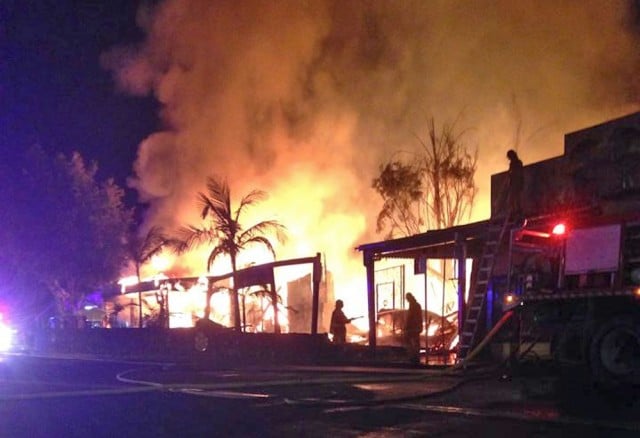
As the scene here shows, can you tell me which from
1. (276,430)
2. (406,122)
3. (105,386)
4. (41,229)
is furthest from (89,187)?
(276,430)

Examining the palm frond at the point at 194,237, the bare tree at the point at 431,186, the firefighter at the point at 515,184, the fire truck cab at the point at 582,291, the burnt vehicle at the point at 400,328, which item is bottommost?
the burnt vehicle at the point at 400,328

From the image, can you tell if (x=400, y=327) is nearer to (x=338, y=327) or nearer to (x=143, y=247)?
(x=338, y=327)

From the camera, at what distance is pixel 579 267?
10.4 meters

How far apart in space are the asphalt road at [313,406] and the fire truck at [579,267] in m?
0.66

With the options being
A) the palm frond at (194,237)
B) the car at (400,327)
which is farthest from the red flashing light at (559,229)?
the palm frond at (194,237)

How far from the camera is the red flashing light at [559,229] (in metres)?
10.8

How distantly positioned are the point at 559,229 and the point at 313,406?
4342mm

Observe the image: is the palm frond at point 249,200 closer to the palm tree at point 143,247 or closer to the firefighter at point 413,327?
the palm tree at point 143,247

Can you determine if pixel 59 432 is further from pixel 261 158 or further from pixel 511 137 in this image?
pixel 261 158

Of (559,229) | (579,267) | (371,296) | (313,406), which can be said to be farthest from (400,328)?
(313,406)

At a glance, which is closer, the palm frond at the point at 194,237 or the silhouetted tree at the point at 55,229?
the palm frond at the point at 194,237

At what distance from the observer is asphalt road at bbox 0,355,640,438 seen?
7.86m

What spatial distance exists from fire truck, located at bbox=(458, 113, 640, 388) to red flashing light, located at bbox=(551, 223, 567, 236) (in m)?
0.02

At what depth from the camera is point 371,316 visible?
18.2 meters
